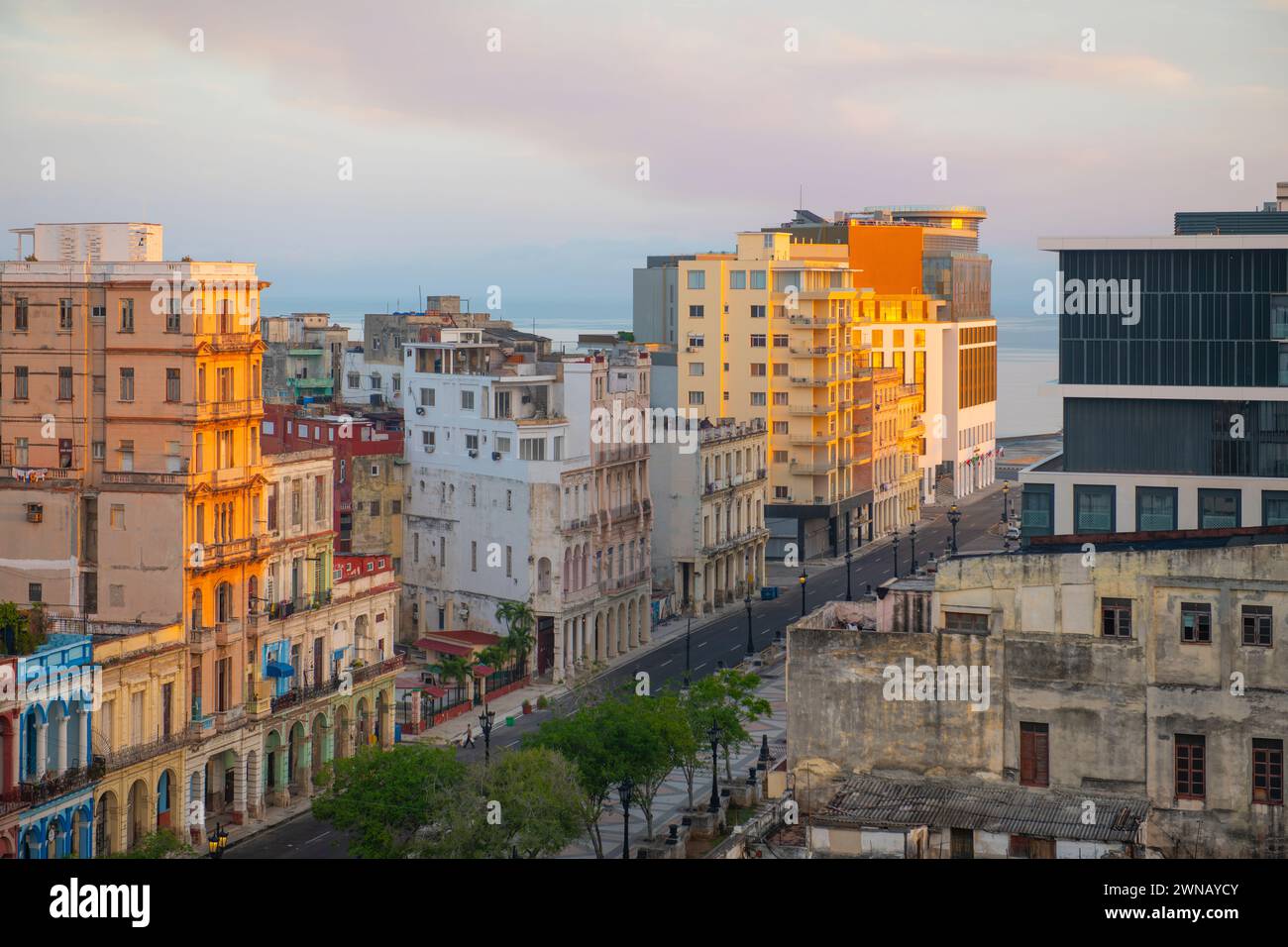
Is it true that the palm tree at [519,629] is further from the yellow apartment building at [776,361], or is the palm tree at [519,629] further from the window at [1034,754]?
the yellow apartment building at [776,361]

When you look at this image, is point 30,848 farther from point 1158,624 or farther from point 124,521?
point 1158,624

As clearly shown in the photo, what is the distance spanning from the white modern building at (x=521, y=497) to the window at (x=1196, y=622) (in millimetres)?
50742

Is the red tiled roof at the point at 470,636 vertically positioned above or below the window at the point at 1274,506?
below

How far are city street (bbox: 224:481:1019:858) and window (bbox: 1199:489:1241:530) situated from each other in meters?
26.5

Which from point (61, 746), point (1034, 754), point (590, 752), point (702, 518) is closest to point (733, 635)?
point (702, 518)

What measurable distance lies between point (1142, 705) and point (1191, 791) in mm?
2700

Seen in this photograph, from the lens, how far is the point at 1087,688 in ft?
176

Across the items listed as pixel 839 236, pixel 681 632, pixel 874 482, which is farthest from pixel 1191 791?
pixel 839 236

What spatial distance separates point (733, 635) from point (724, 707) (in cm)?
3925

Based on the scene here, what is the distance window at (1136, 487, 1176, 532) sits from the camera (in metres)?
91.5

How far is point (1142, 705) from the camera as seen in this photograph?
175ft

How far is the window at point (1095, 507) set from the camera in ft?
304

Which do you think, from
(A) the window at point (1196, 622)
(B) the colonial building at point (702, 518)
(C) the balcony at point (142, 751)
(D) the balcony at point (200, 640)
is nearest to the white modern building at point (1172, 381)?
(B) the colonial building at point (702, 518)
